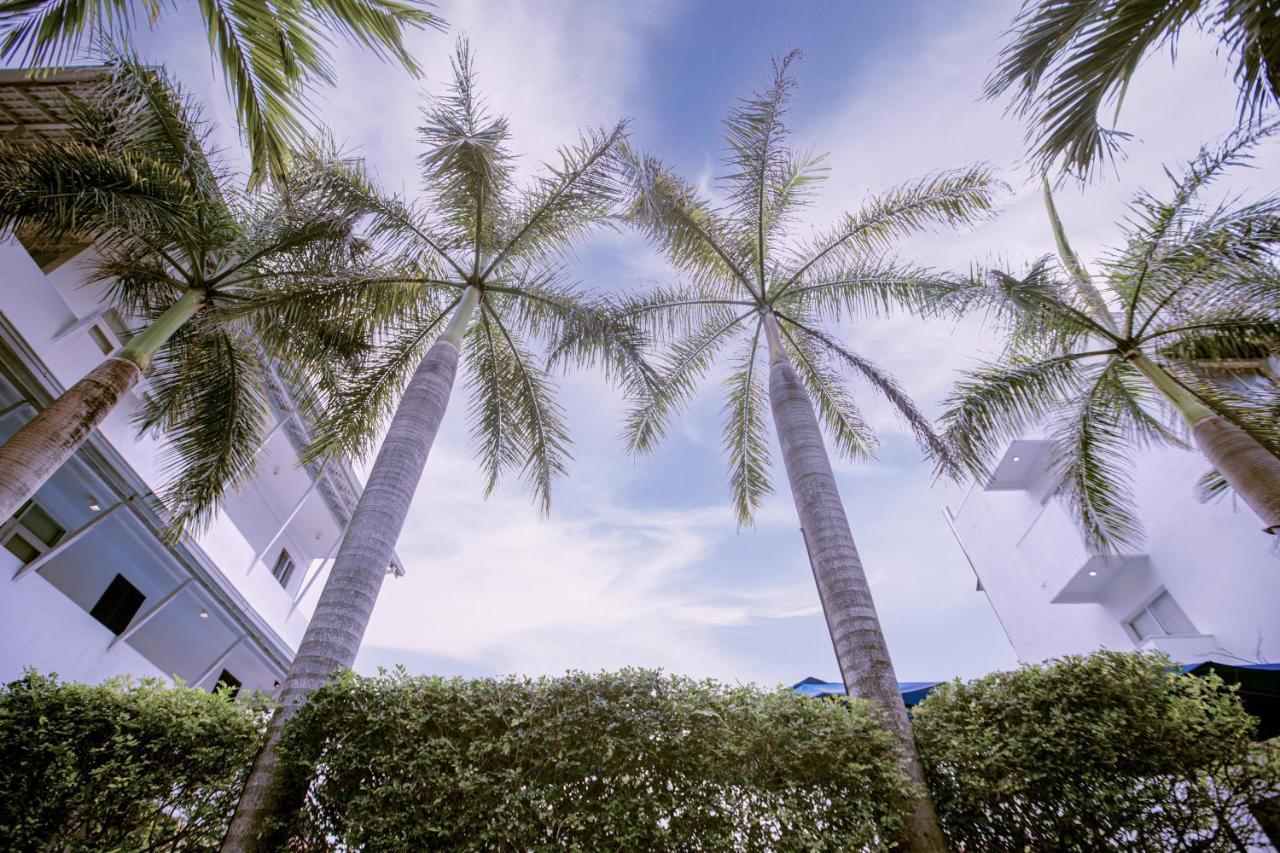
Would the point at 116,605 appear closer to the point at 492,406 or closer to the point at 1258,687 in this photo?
the point at 492,406

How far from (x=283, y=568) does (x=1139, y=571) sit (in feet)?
77.1

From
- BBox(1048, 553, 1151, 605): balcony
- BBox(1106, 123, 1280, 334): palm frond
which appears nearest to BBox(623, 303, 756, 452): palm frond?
BBox(1106, 123, 1280, 334): palm frond

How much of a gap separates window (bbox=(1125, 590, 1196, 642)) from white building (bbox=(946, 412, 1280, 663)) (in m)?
0.03

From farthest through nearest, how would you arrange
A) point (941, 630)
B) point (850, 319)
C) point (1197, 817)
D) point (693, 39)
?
point (941, 630)
point (693, 39)
point (850, 319)
point (1197, 817)

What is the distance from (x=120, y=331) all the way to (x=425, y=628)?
8.63 metres

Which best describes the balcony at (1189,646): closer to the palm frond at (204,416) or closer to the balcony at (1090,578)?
the balcony at (1090,578)

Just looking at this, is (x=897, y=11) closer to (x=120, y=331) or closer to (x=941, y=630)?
(x=120, y=331)

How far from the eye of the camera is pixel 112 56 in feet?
21.8

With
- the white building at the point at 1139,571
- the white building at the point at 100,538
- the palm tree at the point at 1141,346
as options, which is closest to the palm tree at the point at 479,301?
the white building at the point at 100,538

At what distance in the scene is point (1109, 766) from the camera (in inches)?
169

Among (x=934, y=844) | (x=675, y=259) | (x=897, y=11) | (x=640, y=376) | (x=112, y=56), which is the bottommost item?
(x=934, y=844)

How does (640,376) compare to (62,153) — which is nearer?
(62,153)

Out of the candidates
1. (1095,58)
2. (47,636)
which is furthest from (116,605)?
(1095,58)

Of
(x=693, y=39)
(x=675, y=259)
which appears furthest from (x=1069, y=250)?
(x=693, y=39)
